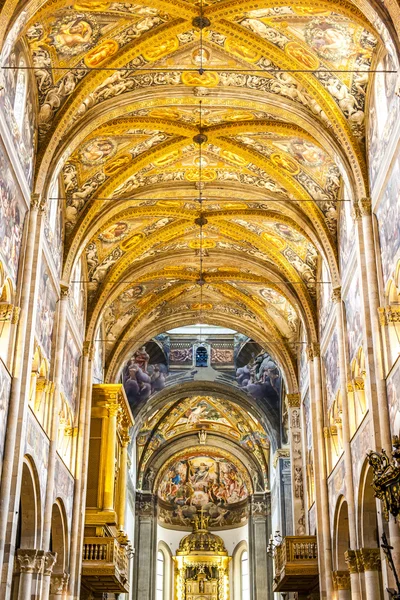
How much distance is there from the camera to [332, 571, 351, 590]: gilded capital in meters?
21.8

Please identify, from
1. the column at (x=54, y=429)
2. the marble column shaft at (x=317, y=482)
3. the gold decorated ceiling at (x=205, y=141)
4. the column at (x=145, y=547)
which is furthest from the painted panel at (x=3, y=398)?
the column at (x=145, y=547)

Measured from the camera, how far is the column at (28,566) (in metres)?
17.9

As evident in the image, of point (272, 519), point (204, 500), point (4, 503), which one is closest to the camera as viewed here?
point (4, 503)

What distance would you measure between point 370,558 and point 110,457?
1135 centimetres

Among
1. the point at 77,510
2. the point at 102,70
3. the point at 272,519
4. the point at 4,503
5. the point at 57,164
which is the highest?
the point at 102,70

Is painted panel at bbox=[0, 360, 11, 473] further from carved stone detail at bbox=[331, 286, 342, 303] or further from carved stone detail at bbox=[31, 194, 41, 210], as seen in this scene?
carved stone detail at bbox=[331, 286, 342, 303]

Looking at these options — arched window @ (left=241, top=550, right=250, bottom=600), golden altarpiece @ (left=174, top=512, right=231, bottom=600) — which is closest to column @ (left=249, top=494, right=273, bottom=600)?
arched window @ (left=241, top=550, right=250, bottom=600)

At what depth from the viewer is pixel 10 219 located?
16500mm

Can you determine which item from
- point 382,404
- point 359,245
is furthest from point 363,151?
point 382,404

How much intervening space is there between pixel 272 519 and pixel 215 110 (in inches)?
964

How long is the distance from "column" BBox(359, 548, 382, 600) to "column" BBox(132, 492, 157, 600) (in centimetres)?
2327

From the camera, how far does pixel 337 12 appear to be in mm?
16297

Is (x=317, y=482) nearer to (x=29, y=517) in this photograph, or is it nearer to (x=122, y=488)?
(x=29, y=517)

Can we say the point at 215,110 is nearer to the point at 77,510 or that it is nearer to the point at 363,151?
the point at 363,151
